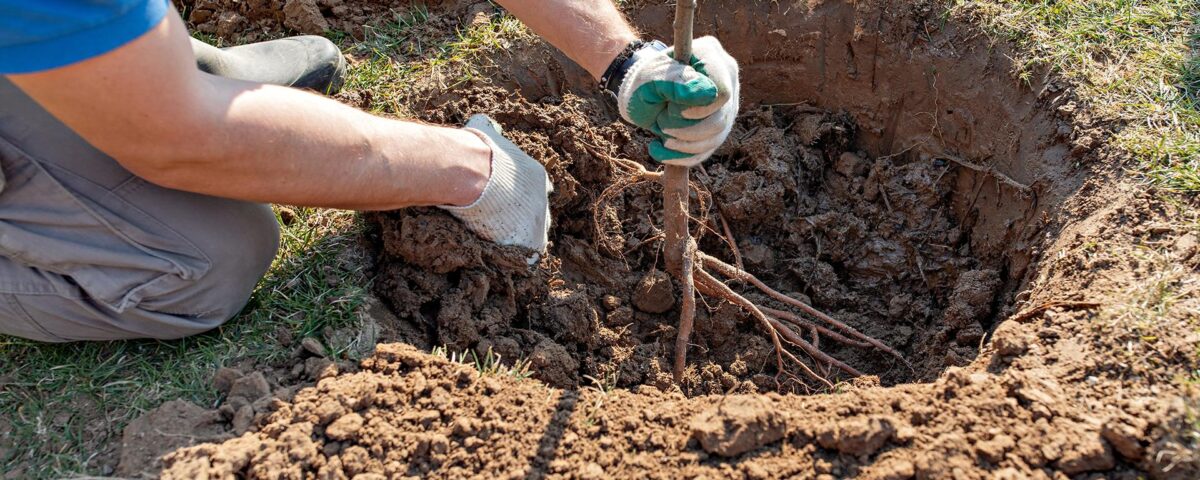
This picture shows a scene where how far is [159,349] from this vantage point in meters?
1.98

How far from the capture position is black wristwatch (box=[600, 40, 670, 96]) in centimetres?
214

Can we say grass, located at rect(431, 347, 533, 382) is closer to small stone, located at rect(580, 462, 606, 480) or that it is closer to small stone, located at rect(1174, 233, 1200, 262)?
small stone, located at rect(580, 462, 606, 480)

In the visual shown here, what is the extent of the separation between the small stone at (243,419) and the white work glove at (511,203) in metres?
0.69

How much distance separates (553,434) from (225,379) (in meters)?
0.75

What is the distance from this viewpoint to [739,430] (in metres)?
1.64

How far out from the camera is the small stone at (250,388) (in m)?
1.79

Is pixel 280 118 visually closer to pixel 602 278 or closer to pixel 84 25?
pixel 84 25

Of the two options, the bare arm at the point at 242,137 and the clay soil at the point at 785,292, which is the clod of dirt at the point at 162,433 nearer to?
the clay soil at the point at 785,292

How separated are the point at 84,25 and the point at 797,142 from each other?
2125 millimetres

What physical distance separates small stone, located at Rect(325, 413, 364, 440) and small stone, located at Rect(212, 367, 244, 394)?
0.31m

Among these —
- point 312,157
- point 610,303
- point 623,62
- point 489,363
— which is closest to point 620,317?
point 610,303

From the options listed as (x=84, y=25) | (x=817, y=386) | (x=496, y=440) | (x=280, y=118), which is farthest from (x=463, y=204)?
(x=817, y=386)

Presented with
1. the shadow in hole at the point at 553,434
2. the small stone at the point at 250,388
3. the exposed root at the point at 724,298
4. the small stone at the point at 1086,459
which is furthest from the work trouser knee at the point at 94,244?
the small stone at the point at 1086,459

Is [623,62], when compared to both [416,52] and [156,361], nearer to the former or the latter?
[416,52]
